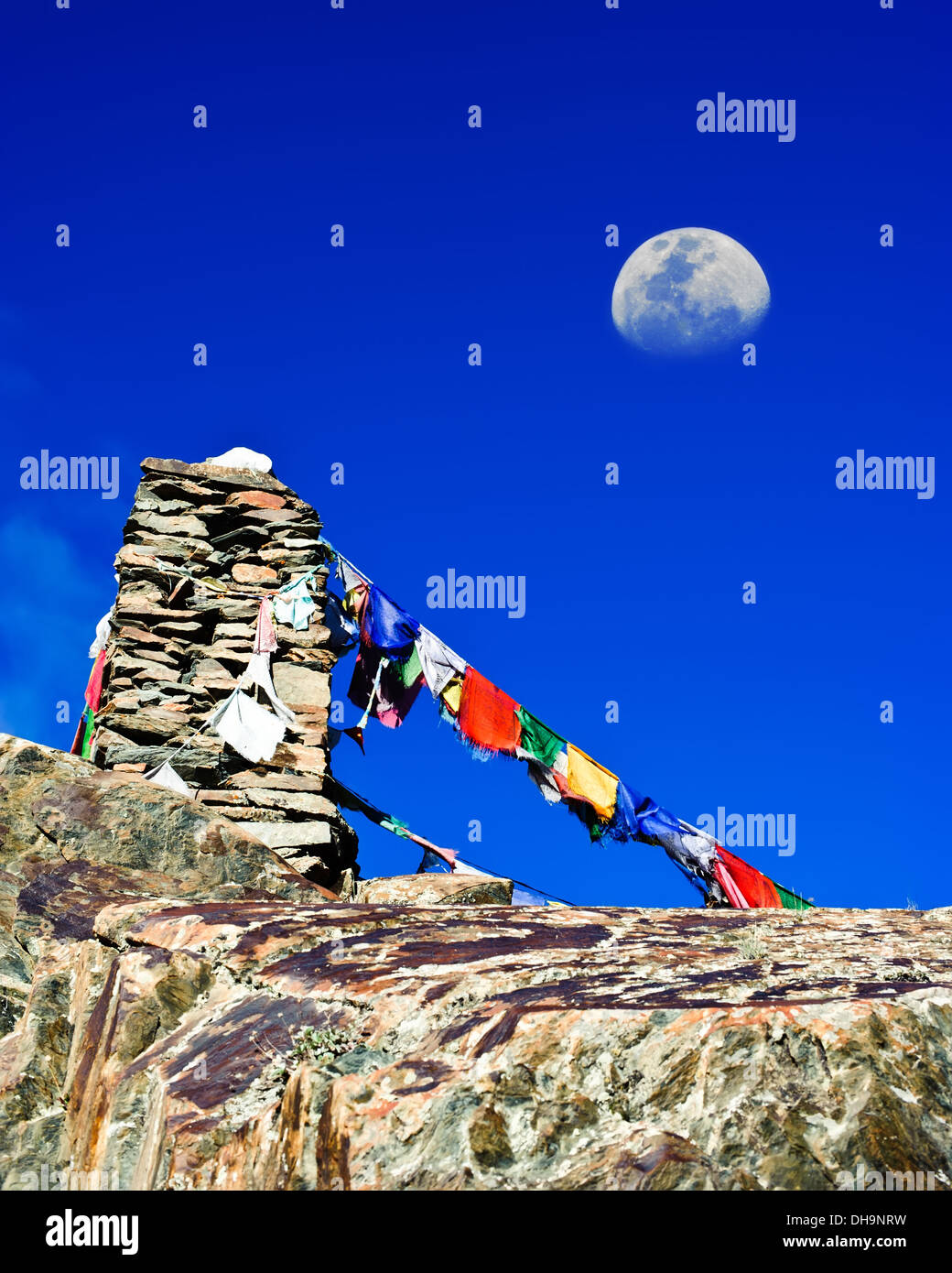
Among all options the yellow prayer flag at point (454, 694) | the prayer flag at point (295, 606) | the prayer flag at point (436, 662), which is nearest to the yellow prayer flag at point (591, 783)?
the yellow prayer flag at point (454, 694)

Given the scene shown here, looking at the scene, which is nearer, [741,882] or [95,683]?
[95,683]

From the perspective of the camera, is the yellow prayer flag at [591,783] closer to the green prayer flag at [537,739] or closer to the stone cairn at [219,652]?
the green prayer flag at [537,739]

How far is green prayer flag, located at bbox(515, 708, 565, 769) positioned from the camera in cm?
1265

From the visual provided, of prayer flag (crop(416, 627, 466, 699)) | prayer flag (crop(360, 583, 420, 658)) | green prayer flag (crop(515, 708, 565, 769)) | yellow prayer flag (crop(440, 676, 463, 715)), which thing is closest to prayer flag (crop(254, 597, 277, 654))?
prayer flag (crop(360, 583, 420, 658))

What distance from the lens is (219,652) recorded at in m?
10.5

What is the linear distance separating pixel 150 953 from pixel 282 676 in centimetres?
589

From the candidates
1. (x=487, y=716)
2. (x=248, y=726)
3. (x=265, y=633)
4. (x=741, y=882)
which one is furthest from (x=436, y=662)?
(x=741, y=882)

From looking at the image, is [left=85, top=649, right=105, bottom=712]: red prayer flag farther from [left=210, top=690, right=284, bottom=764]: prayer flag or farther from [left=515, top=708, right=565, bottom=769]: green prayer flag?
[left=515, top=708, right=565, bottom=769]: green prayer flag

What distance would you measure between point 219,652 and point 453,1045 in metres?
7.39

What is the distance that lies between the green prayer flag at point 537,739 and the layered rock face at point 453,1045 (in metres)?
6.80

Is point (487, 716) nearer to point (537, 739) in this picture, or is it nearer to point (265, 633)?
point (537, 739)

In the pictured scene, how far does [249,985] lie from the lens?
14.4ft
